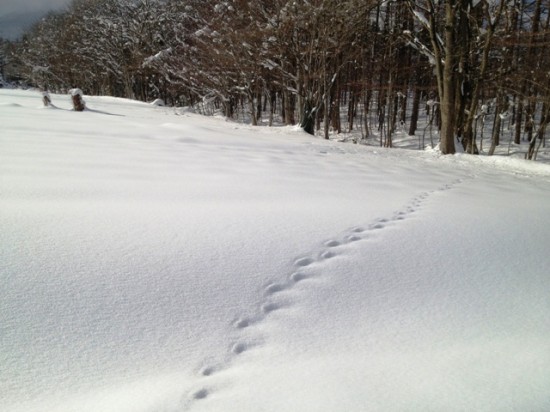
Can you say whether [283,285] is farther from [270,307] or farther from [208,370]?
[208,370]

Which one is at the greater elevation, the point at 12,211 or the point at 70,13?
the point at 70,13

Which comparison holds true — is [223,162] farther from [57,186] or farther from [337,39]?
[337,39]

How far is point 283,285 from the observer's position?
2.05 meters

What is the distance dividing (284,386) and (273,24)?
14485mm

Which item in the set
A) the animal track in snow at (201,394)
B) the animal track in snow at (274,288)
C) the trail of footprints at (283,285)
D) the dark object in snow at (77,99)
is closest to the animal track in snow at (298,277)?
the trail of footprints at (283,285)

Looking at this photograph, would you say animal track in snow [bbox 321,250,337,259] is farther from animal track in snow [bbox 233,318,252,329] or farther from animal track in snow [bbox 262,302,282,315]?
animal track in snow [bbox 233,318,252,329]

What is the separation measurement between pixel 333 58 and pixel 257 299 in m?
13.4

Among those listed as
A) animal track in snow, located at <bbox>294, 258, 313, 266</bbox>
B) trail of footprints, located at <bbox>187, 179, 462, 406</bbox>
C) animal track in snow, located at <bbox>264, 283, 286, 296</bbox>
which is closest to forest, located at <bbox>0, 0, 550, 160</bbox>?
trail of footprints, located at <bbox>187, 179, 462, 406</bbox>

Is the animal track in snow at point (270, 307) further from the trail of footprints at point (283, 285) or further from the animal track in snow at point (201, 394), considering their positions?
the animal track in snow at point (201, 394)

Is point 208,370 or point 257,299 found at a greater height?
point 257,299

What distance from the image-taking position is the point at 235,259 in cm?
219

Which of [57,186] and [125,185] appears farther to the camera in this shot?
[125,185]

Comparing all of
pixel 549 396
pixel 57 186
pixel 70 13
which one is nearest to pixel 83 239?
pixel 57 186

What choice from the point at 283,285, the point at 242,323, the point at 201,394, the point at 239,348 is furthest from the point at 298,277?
the point at 201,394
